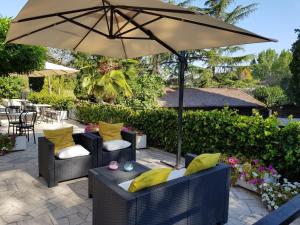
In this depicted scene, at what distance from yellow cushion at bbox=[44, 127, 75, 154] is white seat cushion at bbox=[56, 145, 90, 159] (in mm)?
163

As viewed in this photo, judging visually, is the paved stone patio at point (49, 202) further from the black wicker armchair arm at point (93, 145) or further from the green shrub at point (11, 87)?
the green shrub at point (11, 87)

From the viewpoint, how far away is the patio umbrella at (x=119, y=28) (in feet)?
10.3

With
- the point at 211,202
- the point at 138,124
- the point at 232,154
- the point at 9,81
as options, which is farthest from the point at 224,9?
the point at 211,202

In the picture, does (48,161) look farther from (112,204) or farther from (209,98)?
(209,98)

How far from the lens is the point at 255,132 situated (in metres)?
5.58

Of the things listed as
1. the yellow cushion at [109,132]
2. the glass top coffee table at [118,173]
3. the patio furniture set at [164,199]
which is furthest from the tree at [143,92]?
the patio furniture set at [164,199]

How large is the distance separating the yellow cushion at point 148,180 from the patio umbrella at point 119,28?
1.80 metres

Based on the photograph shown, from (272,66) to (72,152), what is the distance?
6700 centimetres

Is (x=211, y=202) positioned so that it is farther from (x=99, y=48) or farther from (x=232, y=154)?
(x=99, y=48)

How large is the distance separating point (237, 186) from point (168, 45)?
10.3 feet

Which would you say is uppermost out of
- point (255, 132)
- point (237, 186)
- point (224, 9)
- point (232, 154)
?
point (224, 9)

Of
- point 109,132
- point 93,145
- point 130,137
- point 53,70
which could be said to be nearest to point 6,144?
point 109,132

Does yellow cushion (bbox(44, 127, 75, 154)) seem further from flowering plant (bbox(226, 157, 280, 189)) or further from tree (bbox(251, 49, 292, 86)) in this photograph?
tree (bbox(251, 49, 292, 86))

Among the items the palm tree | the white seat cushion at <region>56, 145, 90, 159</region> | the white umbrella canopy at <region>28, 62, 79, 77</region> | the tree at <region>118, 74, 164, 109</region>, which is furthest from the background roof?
the white seat cushion at <region>56, 145, 90, 159</region>
